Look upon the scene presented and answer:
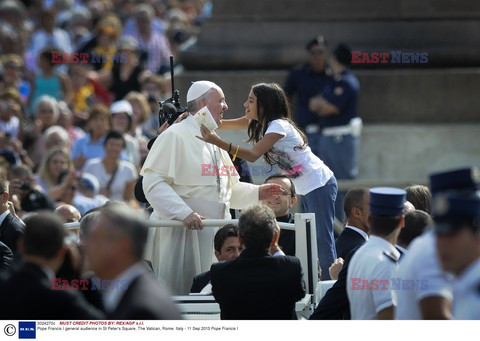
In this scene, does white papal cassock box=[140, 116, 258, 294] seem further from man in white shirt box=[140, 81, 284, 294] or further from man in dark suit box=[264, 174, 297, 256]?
man in dark suit box=[264, 174, 297, 256]

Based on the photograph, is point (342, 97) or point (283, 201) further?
point (342, 97)

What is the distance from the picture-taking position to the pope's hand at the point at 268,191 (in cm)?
941

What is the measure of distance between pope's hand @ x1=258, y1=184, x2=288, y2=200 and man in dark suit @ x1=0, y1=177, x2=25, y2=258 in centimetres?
167

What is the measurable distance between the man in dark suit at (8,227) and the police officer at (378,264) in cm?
294

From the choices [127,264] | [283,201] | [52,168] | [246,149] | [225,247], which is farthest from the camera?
[52,168]

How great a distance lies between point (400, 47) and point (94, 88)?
15.9 ft

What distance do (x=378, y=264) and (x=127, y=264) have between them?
173cm

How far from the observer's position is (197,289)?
8.72 metres

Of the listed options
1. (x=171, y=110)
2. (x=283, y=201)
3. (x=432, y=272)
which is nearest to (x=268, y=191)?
(x=283, y=201)

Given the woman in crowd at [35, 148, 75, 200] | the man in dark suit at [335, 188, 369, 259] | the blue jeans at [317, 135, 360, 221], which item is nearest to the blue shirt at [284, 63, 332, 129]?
the blue jeans at [317, 135, 360, 221]

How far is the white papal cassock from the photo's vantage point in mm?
9242

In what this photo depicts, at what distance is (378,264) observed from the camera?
696 centimetres

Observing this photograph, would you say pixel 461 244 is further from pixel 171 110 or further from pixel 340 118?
pixel 340 118

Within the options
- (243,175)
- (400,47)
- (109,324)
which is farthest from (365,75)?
(109,324)
